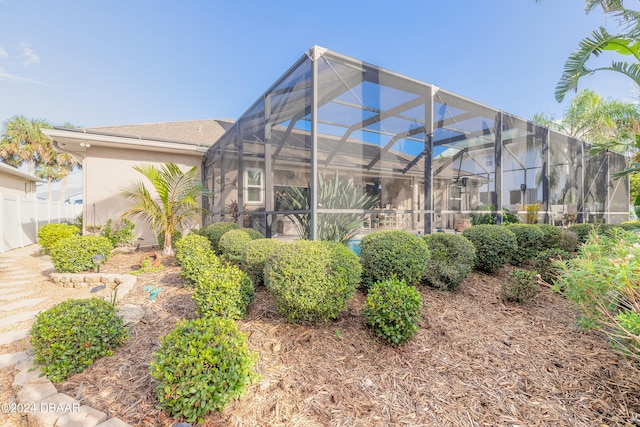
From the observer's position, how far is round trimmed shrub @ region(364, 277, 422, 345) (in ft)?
7.94

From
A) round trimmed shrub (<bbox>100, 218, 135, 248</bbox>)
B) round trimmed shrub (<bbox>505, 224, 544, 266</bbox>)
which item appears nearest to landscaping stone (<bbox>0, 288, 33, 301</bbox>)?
round trimmed shrub (<bbox>100, 218, 135, 248</bbox>)

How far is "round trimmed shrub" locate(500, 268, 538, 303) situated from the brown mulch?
30 cm

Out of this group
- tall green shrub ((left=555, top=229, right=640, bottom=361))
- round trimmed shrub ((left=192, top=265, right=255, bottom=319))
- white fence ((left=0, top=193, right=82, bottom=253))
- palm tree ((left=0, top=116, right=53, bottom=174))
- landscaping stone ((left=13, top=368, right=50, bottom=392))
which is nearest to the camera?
tall green shrub ((left=555, top=229, right=640, bottom=361))

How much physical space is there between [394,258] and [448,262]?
1018 mm

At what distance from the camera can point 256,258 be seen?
3518mm

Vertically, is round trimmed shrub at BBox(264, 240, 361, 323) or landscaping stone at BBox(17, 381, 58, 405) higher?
round trimmed shrub at BBox(264, 240, 361, 323)

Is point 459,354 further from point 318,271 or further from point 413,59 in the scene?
point 413,59

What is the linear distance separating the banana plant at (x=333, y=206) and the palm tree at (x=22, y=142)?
22772 mm

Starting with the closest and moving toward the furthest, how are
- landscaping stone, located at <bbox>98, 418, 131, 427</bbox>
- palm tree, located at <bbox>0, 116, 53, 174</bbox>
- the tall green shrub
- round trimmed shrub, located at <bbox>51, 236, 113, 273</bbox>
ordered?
landscaping stone, located at <bbox>98, 418, 131, 427</bbox>
the tall green shrub
round trimmed shrub, located at <bbox>51, 236, 113, 273</bbox>
palm tree, located at <bbox>0, 116, 53, 174</bbox>

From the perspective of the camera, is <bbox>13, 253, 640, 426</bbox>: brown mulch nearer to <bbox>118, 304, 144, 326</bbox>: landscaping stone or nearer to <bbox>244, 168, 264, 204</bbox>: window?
<bbox>118, 304, 144, 326</bbox>: landscaping stone

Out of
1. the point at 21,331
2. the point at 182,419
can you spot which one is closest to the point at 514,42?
the point at 182,419

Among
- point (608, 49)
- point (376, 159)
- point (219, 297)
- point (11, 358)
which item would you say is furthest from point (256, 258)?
point (608, 49)

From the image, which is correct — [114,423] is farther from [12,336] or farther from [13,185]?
[13,185]

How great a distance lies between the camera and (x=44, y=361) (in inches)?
83.0
